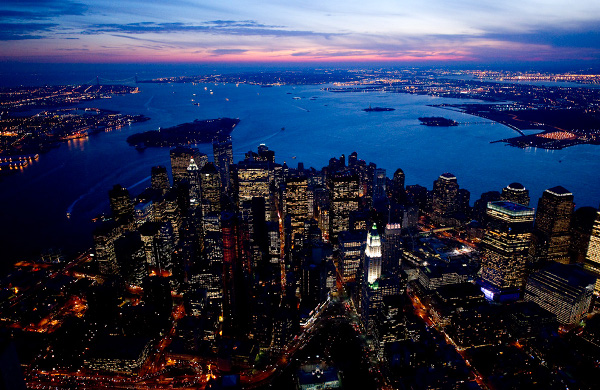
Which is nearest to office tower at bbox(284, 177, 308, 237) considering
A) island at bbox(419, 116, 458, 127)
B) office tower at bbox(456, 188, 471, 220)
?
office tower at bbox(456, 188, 471, 220)

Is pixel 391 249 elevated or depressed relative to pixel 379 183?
depressed

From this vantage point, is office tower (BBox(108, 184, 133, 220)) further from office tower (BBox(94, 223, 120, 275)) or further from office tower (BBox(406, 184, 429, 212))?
office tower (BBox(406, 184, 429, 212))

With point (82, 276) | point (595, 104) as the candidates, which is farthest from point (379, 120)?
point (82, 276)

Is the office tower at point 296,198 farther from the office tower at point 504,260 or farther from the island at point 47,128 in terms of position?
the island at point 47,128

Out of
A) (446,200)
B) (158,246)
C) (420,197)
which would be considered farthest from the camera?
(420,197)

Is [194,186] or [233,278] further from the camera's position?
[194,186]

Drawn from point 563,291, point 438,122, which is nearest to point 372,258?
point 563,291

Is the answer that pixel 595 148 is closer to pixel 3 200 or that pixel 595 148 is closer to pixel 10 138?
pixel 3 200

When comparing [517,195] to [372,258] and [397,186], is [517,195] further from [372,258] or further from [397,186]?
[372,258]
